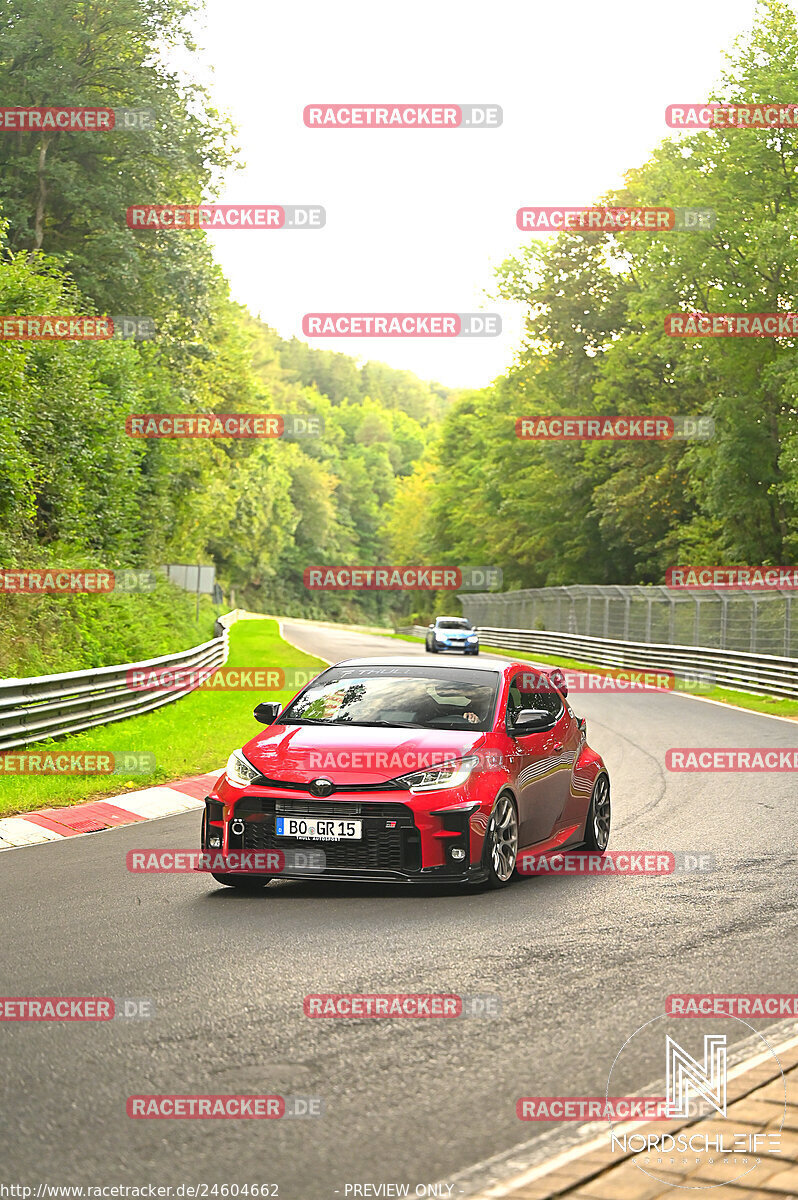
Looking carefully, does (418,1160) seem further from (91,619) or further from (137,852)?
(91,619)

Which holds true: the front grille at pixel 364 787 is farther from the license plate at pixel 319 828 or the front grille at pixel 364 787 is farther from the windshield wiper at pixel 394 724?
the windshield wiper at pixel 394 724

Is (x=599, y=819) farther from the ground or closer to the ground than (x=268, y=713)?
closer to the ground

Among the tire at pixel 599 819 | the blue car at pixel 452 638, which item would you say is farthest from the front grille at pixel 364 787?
the blue car at pixel 452 638

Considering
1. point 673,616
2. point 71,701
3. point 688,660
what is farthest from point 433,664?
point 673,616

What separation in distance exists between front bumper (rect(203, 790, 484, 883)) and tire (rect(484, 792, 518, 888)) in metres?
0.16

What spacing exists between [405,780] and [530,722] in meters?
1.30

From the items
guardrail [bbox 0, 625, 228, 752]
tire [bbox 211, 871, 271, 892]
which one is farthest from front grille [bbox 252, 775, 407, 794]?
guardrail [bbox 0, 625, 228, 752]

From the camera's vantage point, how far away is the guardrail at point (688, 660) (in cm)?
3066

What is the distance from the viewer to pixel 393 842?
8375mm

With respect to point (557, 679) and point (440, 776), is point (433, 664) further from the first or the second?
point (440, 776)

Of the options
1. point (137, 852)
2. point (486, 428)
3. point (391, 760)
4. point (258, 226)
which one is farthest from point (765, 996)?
point (486, 428)

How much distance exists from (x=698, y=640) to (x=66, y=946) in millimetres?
32259

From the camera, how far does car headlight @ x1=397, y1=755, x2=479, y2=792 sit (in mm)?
8508

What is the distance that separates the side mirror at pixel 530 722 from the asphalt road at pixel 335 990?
1.03 metres
